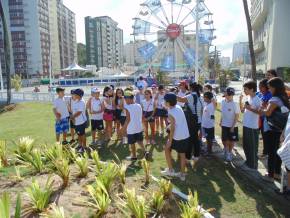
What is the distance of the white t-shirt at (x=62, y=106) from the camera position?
804 centimetres

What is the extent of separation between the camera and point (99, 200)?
4184 millimetres

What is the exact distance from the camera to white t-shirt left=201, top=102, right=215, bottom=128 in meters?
7.05

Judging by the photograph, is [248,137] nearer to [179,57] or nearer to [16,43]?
[179,57]

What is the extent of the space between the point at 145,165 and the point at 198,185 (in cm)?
99

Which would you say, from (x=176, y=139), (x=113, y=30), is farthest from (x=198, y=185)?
(x=113, y=30)

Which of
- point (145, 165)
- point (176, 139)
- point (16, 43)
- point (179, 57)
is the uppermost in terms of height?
point (16, 43)

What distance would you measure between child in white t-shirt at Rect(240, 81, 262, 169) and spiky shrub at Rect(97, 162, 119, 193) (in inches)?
103

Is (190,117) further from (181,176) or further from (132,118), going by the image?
(181,176)

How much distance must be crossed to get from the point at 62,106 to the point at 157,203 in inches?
179

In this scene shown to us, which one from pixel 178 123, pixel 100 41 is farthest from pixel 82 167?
pixel 100 41

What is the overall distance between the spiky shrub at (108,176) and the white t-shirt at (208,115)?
8.85ft

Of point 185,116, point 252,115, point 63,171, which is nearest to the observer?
point 63,171

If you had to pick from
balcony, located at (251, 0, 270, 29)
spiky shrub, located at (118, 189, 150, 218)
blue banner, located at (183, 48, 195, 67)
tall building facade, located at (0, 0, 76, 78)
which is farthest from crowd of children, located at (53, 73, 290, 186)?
tall building facade, located at (0, 0, 76, 78)

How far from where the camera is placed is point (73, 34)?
400ft
